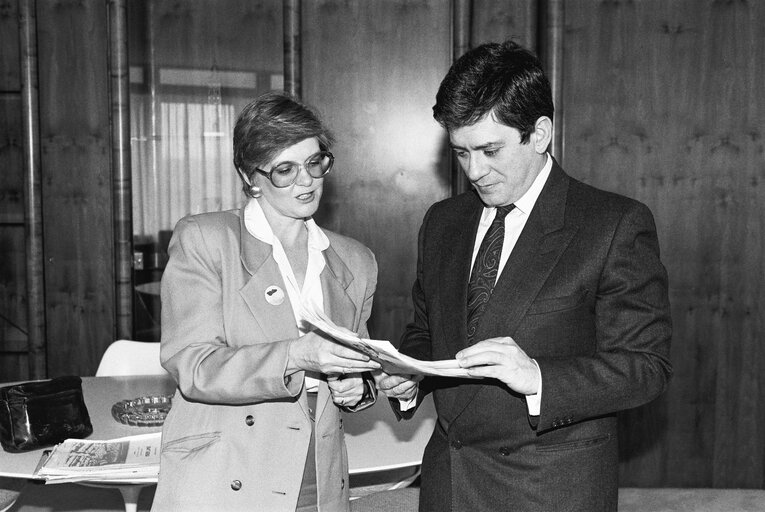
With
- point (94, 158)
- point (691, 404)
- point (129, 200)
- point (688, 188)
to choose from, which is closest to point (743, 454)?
point (691, 404)

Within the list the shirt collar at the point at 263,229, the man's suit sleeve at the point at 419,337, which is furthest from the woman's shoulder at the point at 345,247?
the man's suit sleeve at the point at 419,337

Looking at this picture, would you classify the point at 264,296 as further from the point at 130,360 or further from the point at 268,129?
the point at 130,360

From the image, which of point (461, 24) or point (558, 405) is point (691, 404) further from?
point (558, 405)

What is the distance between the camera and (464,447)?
177cm

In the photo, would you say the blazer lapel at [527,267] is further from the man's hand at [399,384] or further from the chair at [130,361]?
the chair at [130,361]

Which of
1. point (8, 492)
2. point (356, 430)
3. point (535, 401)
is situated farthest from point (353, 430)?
point (8, 492)

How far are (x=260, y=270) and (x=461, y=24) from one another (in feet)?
8.10

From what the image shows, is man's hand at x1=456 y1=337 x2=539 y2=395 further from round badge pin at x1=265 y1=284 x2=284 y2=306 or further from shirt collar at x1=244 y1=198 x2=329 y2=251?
shirt collar at x1=244 y1=198 x2=329 y2=251

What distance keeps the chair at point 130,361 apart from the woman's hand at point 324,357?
162 centimetres

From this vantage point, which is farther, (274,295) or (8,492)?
(8,492)

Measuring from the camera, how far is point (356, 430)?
263 cm

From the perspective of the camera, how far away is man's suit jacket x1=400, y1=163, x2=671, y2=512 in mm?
1646

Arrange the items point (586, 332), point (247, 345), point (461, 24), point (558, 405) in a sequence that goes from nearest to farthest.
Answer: point (558, 405) → point (586, 332) → point (247, 345) → point (461, 24)

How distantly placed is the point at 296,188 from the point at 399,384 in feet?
1.88
